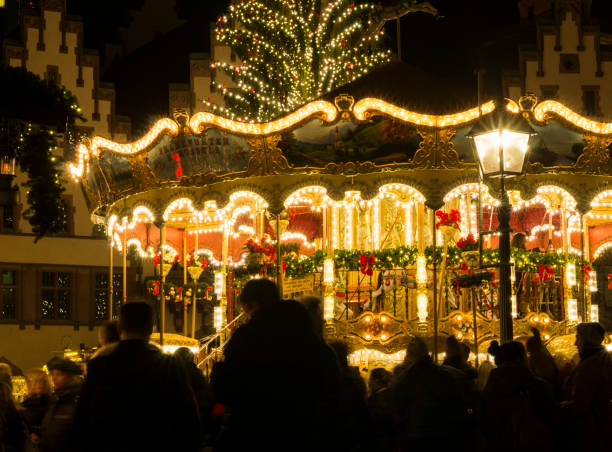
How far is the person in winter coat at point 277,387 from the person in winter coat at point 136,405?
0.46 m

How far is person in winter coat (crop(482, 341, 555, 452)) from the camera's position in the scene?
7254 mm

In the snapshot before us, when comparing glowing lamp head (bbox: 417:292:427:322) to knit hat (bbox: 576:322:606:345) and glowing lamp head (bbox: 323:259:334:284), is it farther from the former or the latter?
knit hat (bbox: 576:322:606:345)

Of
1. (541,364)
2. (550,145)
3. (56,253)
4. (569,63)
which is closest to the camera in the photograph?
(541,364)

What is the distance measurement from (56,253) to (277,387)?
86.4 ft

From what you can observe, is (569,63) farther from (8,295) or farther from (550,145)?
(8,295)

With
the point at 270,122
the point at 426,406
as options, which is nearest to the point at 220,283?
the point at 270,122

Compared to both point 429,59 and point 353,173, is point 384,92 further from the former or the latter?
point 429,59

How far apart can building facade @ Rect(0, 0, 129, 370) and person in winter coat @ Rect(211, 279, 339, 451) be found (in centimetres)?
2471

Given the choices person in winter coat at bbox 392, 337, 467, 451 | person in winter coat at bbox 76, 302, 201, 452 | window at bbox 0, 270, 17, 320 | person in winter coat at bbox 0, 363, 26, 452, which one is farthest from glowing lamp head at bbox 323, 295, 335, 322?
window at bbox 0, 270, 17, 320

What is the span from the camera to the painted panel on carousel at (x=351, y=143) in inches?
593

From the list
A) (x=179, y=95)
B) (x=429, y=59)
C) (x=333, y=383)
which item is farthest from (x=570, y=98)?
(x=333, y=383)

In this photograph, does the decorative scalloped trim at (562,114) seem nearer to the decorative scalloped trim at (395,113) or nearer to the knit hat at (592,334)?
the decorative scalloped trim at (395,113)

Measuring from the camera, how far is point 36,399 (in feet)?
25.5

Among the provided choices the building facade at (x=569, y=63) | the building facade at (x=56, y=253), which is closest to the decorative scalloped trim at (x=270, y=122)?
the building facade at (x=56, y=253)
